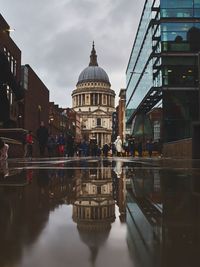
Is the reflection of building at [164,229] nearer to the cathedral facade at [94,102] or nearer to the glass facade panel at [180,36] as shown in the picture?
the glass facade panel at [180,36]

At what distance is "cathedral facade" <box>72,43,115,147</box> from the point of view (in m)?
155

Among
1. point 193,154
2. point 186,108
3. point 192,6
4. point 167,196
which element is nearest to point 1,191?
point 167,196

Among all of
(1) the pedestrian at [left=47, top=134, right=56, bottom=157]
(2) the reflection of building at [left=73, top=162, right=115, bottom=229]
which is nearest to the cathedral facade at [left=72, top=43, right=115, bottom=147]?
(1) the pedestrian at [left=47, top=134, right=56, bottom=157]

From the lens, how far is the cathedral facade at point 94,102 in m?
155

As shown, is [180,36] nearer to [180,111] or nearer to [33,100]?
[180,111]

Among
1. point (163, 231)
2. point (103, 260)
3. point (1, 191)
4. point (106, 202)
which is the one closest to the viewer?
point (103, 260)

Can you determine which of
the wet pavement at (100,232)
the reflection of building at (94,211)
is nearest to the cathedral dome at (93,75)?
the reflection of building at (94,211)

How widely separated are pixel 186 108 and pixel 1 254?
33164mm

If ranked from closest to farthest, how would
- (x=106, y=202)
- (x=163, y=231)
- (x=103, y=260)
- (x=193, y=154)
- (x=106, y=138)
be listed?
(x=103, y=260) < (x=163, y=231) < (x=106, y=202) < (x=193, y=154) < (x=106, y=138)

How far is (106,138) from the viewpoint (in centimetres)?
17125

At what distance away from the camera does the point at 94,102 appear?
15650 cm

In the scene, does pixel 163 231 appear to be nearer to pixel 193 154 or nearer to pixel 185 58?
pixel 193 154

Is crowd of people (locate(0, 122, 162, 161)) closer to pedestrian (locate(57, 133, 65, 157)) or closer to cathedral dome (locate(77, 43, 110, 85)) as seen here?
pedestrian (locate(57, 133, 65, 157))

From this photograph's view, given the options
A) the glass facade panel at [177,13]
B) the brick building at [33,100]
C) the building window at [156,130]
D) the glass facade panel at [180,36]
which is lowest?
the building window at [156,130]
